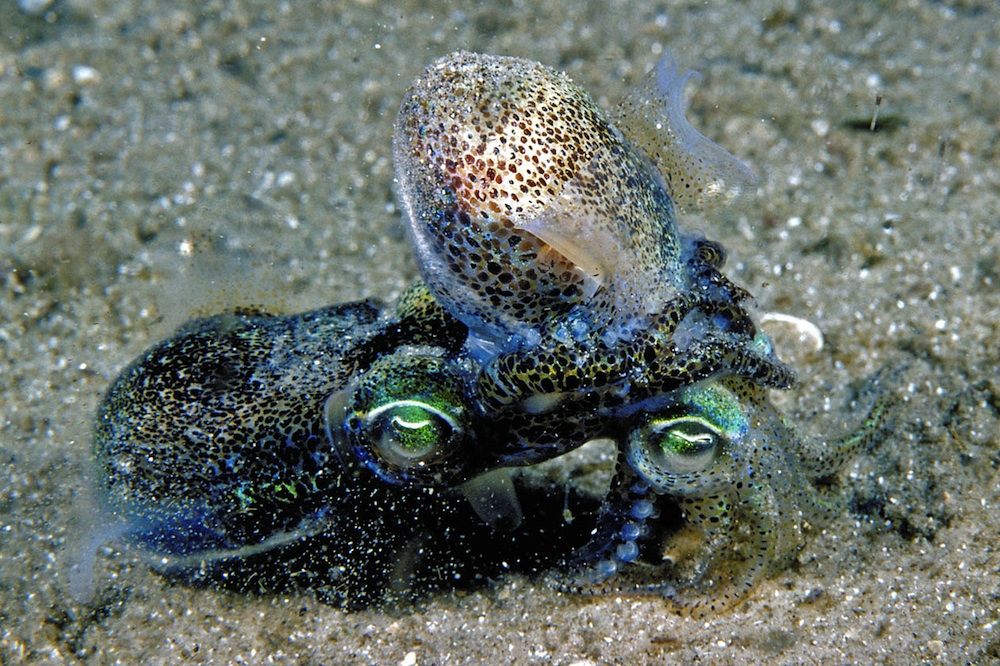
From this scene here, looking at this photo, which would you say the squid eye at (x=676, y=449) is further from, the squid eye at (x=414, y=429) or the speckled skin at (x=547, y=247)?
the squid eye at (x=414, y=429)

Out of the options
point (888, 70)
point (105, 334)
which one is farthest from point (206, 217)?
point (888, 70)

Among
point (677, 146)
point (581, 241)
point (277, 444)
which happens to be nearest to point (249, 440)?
point (277, 444)

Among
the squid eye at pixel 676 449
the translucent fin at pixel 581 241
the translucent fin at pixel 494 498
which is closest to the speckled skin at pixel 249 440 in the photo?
the translucent fin at pixel 494 498

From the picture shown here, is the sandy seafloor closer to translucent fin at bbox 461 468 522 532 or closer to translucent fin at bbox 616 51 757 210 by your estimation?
translucent fin at bbox 461 468 522 532

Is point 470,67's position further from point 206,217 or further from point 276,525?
point 206,217

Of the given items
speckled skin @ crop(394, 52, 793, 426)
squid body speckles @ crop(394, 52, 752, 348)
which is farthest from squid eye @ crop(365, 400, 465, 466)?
squid body speckles @ crop(394, 52, 752, 348)
